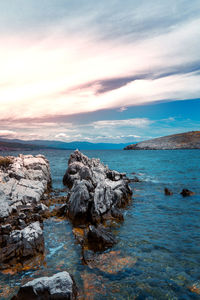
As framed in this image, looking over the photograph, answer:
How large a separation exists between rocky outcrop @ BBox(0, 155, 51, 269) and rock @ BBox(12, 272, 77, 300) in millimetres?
3854

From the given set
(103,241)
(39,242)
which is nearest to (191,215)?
(103,241)

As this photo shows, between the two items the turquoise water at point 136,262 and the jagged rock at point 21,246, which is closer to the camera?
the turquoise water at point 136,262

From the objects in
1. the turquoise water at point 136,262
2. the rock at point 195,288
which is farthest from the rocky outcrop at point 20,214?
the rock at point 195,288

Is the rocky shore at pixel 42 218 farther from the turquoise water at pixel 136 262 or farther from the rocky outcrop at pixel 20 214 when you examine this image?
the turquoise water at pixel 136 262

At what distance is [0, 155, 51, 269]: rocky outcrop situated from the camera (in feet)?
42.3

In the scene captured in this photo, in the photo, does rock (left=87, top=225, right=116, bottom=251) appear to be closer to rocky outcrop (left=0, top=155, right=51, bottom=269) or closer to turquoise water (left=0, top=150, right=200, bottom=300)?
turquoise water (left=0, top=150, right=200, bottom=300)

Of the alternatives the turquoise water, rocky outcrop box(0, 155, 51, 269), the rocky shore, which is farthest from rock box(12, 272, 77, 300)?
rocky outcrop box(0, 155, 51, 269)

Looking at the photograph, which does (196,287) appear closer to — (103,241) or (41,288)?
(103,241)

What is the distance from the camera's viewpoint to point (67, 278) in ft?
30.7

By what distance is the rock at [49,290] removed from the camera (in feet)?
28.8

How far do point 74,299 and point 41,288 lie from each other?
1654 mm

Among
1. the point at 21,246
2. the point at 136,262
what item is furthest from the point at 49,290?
the point at 136,262

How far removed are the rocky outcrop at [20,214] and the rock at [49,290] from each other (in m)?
3.85

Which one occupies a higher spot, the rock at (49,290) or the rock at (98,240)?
the rock at (49,290)
